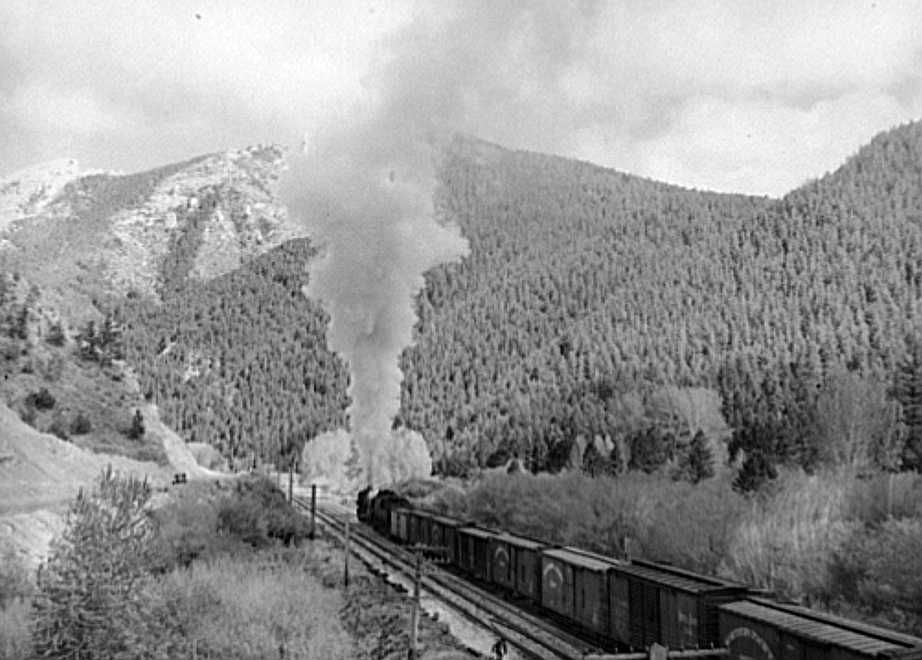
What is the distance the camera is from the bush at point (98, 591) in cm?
1812

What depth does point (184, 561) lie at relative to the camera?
34.8m

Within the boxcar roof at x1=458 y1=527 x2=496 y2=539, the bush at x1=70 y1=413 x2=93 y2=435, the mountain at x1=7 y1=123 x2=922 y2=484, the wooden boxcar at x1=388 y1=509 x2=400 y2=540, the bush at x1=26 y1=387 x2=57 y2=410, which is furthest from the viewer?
the mountain at x1=7 y1=123 x2=922 y2=484

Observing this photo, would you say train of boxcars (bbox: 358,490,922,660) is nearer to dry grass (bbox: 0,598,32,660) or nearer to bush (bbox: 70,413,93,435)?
dry grass (bbox: 0,598,32,660)

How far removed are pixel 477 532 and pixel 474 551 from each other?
91 cm

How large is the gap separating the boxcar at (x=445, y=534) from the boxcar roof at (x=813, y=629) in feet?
72.1

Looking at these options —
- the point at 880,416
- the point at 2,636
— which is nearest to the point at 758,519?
the point at 2,636

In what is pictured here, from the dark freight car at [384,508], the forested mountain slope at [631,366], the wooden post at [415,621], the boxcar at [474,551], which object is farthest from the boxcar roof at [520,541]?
the forested mountain slope at [631,366]

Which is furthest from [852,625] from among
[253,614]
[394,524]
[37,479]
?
[37,479]

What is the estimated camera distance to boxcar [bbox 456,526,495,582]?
36781 mm

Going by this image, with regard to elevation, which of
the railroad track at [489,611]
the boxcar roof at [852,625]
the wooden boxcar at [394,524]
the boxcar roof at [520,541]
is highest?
the boxcar roof at [852,625]

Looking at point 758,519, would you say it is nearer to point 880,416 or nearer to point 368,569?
point 368,569

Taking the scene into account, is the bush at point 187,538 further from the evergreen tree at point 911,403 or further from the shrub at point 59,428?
the evergreen tree at point 911,403

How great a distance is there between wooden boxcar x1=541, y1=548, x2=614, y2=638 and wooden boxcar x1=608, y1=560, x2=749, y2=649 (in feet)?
2.21

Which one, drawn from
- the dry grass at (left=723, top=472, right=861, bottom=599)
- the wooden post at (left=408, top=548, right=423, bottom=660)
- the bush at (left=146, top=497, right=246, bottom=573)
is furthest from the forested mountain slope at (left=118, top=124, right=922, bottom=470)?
the wooden post at (left=408, top=548, right=423, bottom=660)
